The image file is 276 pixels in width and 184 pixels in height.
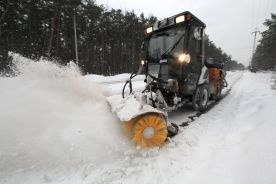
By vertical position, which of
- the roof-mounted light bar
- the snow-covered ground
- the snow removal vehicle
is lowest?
the snow-covered ground

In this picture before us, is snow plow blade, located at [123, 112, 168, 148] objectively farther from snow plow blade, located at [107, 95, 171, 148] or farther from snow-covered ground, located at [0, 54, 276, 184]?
snow-covered ground, located at [0, 54, 276, 184]

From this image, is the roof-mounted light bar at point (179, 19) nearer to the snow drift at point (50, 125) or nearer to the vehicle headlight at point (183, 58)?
the vehicle headlight at point (183, 58)

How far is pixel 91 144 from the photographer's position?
3.68 m

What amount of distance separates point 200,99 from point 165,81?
6.17 feet

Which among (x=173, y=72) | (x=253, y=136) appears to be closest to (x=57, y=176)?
(x=253, y=136)

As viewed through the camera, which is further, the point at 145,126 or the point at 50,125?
the point at 50,125

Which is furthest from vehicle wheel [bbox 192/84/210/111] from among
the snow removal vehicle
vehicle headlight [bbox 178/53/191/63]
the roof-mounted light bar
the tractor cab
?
the roof-mounted light bar

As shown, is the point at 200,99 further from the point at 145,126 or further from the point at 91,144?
the point at 91,144

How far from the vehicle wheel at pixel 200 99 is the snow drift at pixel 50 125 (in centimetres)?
275

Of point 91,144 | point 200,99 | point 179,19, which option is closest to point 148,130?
point 91,144

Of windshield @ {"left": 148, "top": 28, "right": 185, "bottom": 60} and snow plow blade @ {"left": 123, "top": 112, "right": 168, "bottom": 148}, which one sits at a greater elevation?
windshield @ {"left": 148, "top": 28, "right": 185, "bottom": 60}

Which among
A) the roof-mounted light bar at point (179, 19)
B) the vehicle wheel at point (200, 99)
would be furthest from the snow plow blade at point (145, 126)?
the vehicle wheel at point (200, 99)

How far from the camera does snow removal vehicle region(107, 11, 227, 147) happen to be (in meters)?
3.68

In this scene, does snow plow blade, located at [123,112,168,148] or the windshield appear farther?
the windshield
